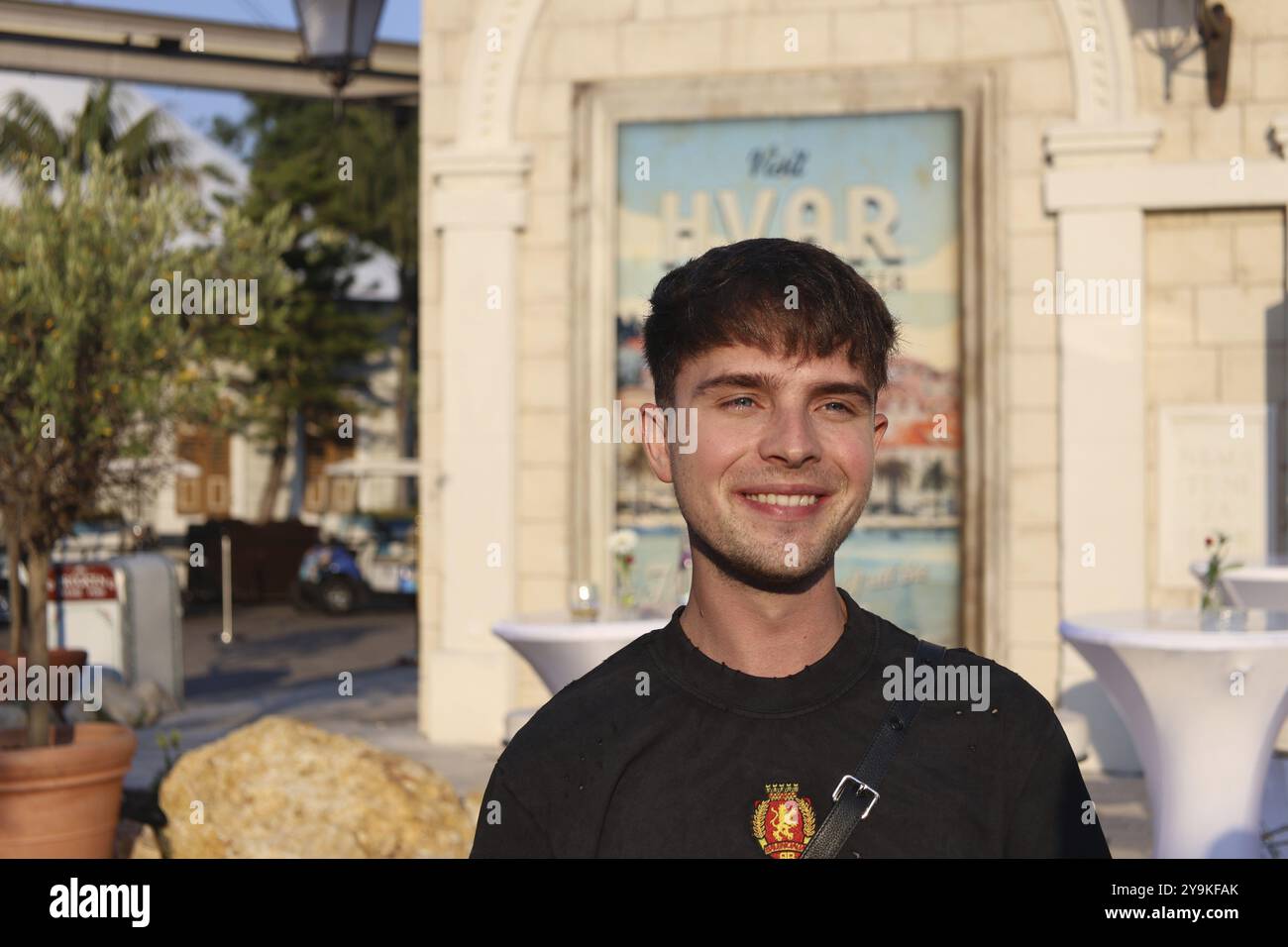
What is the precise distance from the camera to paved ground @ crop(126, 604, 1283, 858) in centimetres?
943

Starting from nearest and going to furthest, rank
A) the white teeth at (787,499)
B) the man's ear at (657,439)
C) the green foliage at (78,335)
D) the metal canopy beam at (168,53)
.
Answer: the white teeth at (787,499) → the man's ear at (657,439) → the green foliage at (78,335) → the metal canopy beam at (168,53)

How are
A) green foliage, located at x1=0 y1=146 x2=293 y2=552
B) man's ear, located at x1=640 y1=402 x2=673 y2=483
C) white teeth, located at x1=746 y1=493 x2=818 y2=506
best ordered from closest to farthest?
white teeth, located at x1=746 y1=493 x2=818 y2=506 → man's ear, located at x1=640 y1=402 x2=673 y2=483 → green foliage, located at x1=0 y1=146 x2=293 y2=552

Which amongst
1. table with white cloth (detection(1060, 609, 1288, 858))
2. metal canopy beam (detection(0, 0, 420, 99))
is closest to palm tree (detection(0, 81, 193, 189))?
metal canopy beam (detection(0, 0, 420, 99))

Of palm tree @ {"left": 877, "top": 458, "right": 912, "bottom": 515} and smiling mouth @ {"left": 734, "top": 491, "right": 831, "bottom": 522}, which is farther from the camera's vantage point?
palm tree @ {"left": 877, "top": 458, "right": 912, "bottom": 515}

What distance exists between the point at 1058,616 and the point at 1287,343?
92.1 inches

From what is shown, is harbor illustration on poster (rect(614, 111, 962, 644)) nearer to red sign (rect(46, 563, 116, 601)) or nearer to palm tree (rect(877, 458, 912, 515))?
palm tree (rect(877, 458, 912, 515))

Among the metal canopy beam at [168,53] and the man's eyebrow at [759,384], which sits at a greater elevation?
the metal canopy beam at [168,53]

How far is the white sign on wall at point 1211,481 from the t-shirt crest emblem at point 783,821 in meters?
8.75

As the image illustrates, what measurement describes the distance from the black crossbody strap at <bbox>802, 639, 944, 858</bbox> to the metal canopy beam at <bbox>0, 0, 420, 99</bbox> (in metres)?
12.2

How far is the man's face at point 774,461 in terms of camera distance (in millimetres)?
2174

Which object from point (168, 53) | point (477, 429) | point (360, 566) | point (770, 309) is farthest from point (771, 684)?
point (360, 566)

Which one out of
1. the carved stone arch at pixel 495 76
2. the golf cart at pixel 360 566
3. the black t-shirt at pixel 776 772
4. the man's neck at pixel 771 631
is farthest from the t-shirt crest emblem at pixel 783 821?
the golf cart at pixel 360 566

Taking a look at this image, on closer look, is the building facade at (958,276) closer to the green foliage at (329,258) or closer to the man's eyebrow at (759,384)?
the man's eyebrow at (759,384)

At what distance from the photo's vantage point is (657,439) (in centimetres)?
234
